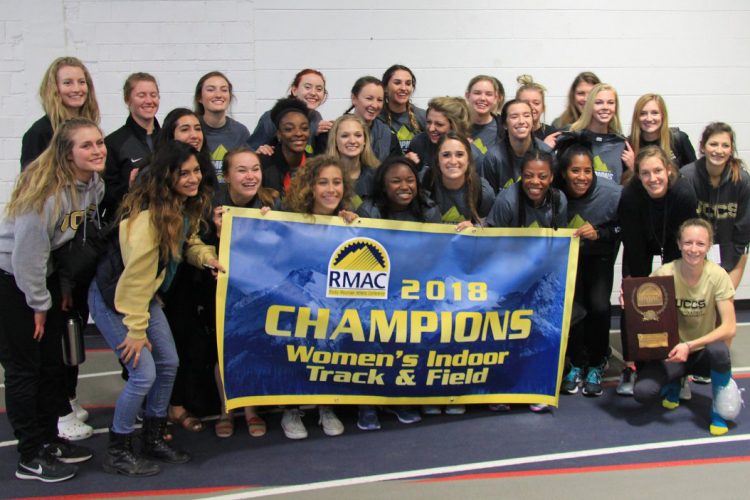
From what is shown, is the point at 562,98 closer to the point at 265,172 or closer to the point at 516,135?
A: the point at 516,135

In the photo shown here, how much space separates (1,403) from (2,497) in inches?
57.9

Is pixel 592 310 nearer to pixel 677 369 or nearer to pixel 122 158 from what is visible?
pixel 677 369

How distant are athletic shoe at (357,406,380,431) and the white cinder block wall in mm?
3014

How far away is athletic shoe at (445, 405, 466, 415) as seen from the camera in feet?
15.2

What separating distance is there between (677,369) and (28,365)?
3.48m

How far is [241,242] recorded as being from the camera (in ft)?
13.9

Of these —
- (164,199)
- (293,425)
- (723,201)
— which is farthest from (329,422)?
(723,201)

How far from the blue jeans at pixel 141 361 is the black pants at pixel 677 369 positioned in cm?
258

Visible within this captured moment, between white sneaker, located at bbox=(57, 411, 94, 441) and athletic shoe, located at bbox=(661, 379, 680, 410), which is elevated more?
athletic shoe, located at bbox=(661, 379, 680, 410)

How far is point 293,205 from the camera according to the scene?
436 cm

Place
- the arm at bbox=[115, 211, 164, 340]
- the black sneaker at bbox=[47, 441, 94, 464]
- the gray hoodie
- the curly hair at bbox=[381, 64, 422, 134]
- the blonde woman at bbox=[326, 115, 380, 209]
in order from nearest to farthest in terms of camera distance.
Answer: the gray hoodie < the arm at bbox=[115, 211, 164, 340] < the black sneaker at bbox=[47, 441, 94, 464] < the blonde woman at bbox=[326, 115, 380, 209] < the curly hair at bbox=[381, 64, 422, 134]

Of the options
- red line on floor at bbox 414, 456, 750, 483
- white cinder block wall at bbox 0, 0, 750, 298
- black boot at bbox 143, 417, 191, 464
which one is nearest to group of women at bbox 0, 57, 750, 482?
black boot at bbox 143, 417, 191, 464

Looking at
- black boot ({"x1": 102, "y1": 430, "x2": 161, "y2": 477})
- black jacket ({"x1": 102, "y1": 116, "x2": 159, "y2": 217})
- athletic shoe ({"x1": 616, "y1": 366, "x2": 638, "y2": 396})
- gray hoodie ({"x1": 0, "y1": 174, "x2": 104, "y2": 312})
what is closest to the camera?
gray hoodie ({"x1": 0, "y1": 174, "x2": 104, "y2": 312})

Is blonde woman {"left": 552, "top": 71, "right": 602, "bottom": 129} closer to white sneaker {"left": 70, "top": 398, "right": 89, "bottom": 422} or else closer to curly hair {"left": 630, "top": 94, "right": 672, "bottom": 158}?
curly hair {"left": 630, "top": 94, "right": 672, "bottom": 158}
